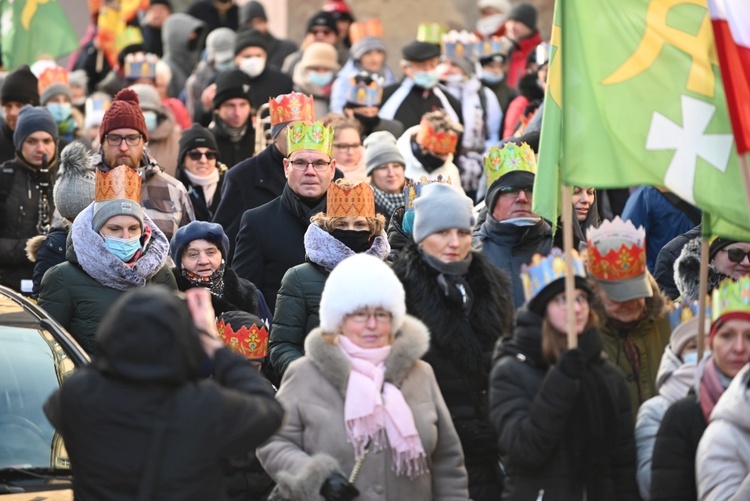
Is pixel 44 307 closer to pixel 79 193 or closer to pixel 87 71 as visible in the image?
pixel 79 193

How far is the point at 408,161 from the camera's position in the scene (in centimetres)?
1391

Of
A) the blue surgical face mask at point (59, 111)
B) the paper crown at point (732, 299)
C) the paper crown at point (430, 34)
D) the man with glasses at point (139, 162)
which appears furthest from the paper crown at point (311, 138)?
the paper crown at point (430, 34)

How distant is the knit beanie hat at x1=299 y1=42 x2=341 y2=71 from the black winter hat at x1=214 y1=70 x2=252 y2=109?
2265 millimetres

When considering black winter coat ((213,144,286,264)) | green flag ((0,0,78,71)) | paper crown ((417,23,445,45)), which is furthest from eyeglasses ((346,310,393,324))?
paper crown ((417,23,445,45))

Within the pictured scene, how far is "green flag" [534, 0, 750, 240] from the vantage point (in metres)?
8.09

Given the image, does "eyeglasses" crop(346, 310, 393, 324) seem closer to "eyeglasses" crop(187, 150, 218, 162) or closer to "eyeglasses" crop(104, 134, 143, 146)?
"eyeglasses" crop(104, 134, 143, 146)

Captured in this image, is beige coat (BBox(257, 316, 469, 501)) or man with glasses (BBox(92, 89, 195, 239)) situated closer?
beige coat (BBox(257, 316, 469, 501))

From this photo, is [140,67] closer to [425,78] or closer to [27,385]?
[425,78]

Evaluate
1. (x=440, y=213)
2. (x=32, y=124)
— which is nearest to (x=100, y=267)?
(x=440, y=213)

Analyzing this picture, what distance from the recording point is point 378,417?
788 cm

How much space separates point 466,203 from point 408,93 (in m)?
7.28

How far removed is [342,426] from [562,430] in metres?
0.94

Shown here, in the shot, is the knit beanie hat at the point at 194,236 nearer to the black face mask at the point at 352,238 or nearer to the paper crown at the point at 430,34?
the black face mask at the point at 352,238

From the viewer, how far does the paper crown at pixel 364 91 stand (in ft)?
49.2
